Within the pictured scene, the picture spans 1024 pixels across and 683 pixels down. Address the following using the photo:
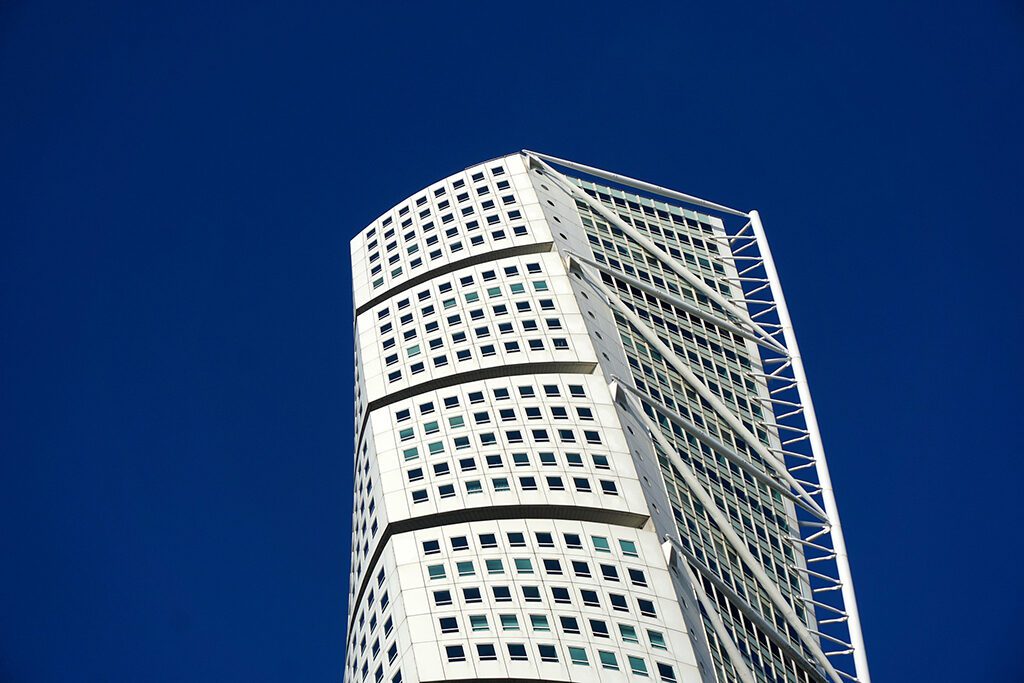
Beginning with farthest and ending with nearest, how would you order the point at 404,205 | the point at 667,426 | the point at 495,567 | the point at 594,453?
the point at 404,205
the point at 667,426
the point at 594,453
the point at 495,567

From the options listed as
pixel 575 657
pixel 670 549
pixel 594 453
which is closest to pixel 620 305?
pixel 594 453

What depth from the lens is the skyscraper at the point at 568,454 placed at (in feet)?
157

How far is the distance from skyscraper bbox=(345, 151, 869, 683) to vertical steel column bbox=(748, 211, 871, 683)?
0.33 ft

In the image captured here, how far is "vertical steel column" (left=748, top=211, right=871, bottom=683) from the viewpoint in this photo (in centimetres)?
4981

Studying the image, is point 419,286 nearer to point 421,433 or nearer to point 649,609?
point 421,433

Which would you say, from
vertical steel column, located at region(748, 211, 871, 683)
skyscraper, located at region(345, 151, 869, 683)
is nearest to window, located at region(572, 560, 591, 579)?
skyscraper, located at region(345, 151, 869, 683)

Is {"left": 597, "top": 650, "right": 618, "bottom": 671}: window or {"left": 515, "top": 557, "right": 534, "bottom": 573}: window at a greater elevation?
{"left": 515, "top": 557, "right": 534, "bottom": 573}: window

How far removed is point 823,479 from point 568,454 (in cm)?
1001

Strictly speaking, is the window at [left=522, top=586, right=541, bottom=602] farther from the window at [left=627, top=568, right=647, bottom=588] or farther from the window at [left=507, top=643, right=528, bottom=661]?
the window at [left=627, top=568, right=647, bottom=588]

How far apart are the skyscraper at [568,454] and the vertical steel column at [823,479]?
0.10 m

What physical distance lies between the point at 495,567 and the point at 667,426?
12.3 metres

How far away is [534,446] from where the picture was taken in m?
53.1

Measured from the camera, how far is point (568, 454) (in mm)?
52844

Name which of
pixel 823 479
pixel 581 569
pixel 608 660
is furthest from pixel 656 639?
pixel 823 479
